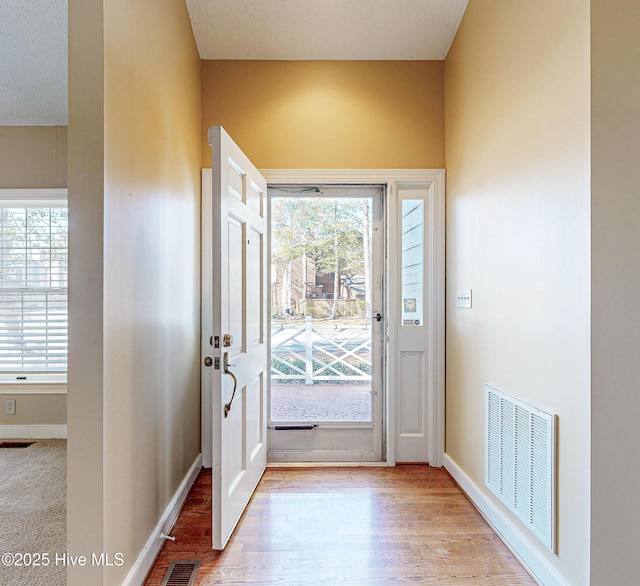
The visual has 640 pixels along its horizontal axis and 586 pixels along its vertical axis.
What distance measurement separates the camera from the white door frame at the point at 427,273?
274cm

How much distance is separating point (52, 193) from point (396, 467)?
3587mm

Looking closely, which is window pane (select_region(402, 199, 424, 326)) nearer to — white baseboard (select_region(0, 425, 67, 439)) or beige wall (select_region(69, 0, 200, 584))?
beige wall (select_region(69, 0, 200, 584))

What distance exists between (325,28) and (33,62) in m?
1.97

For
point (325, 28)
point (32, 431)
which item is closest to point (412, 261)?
point (325, 28)

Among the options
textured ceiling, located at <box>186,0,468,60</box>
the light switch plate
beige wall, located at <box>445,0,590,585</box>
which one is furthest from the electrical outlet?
the light switch plate

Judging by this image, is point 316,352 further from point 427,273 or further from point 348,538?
point 348,538

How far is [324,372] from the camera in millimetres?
2914

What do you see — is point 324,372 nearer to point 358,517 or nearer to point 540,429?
point 358,517

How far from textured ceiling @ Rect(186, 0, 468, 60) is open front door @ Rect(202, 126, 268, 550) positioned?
3.17ft

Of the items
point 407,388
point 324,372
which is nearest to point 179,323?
point 324,372

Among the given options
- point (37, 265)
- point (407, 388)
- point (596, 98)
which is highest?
point (596, 98)

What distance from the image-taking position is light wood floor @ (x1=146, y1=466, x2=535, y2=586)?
1.70 meters

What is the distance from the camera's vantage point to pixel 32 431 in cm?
333

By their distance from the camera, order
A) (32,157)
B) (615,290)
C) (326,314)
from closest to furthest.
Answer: (615,290)
(326,314)
(32,157)
